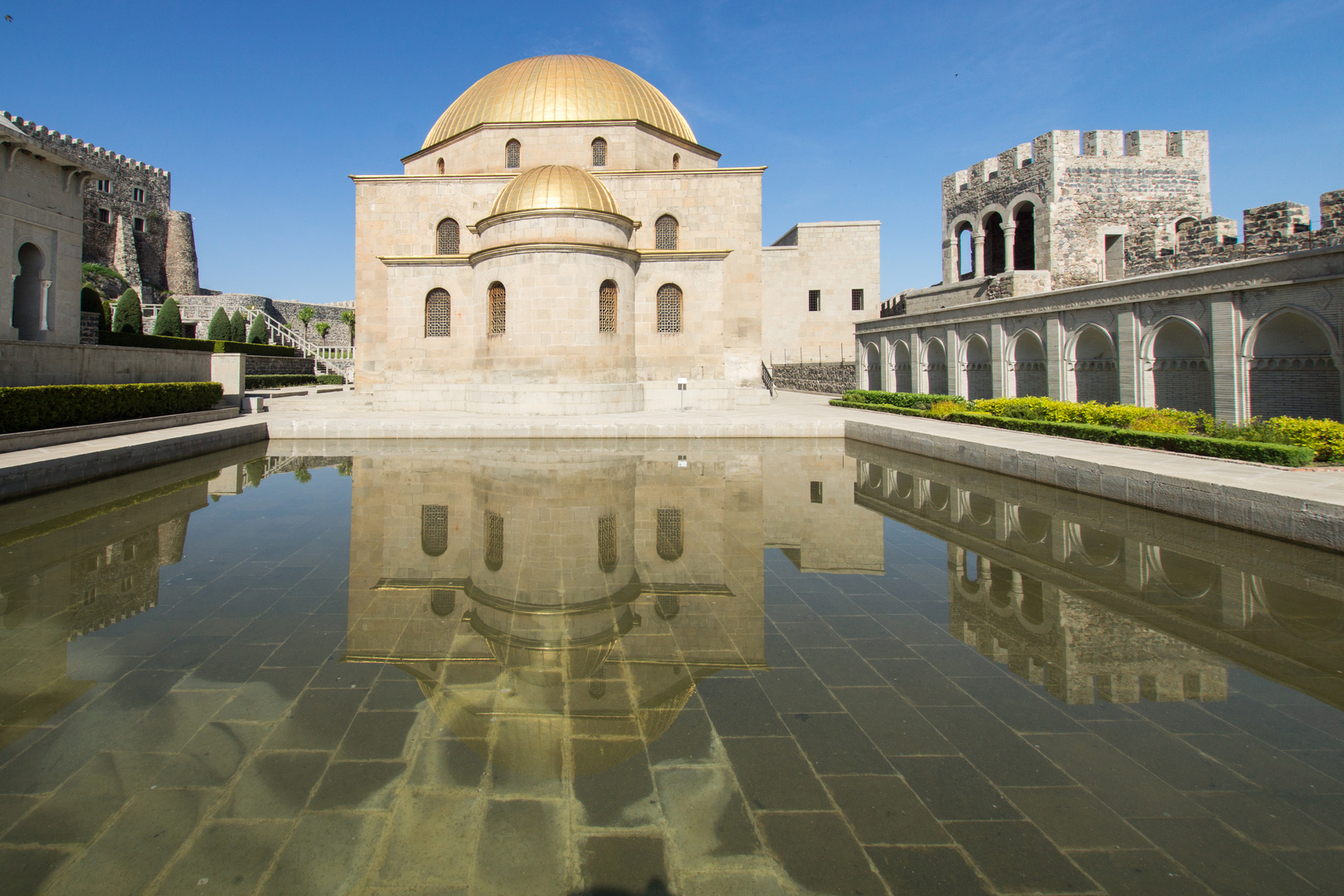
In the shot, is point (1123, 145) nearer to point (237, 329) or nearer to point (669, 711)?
point (669, 711)

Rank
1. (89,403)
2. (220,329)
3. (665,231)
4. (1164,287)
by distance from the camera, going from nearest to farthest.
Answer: (1164,287)
(89,403)
(665,231)
(220,329)

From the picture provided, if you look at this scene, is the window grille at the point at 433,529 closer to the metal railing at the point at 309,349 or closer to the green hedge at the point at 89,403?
the green hedge at the point at 89,403

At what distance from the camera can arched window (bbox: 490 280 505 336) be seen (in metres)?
19.4

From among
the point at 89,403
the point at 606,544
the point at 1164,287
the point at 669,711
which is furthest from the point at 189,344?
the point at 1164,287

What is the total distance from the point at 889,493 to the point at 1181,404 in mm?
8703

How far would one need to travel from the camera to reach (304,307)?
5216 centimetres

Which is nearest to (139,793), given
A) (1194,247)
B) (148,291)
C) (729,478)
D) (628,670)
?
(628,670)

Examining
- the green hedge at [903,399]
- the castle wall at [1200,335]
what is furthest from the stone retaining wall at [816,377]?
the castle wall at [1200,335]

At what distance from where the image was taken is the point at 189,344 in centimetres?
2816

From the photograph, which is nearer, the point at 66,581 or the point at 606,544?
the point at 66,581

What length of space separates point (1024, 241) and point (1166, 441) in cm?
1988

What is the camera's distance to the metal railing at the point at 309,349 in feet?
126

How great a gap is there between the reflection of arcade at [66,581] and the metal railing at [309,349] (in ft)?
103

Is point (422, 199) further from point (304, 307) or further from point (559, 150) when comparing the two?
point (304, 307)
